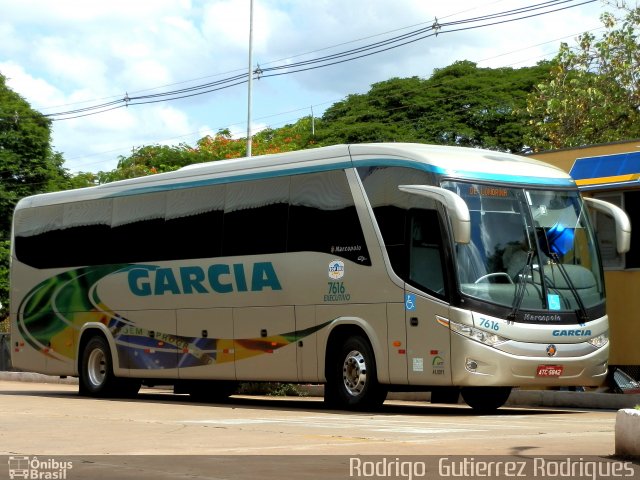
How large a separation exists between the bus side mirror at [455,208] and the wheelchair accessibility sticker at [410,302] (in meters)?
1.19

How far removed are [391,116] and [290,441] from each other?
182ft

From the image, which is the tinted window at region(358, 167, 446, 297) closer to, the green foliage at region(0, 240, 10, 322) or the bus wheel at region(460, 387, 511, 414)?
the bus wheel at region(460, 387, 511, 414)

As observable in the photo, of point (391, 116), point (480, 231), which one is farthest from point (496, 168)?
point (391, 116)

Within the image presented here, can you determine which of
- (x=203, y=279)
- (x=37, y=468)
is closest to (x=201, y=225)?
(x=203, y=279)

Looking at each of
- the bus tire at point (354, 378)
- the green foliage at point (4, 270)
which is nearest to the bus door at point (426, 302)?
the bus tire at point (354, 378)

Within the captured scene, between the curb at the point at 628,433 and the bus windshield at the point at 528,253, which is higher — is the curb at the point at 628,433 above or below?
below

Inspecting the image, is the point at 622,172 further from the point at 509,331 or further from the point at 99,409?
the point at 99,409

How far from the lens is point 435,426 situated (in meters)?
15.2

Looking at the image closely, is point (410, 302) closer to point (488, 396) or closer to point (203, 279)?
point (488, 396)

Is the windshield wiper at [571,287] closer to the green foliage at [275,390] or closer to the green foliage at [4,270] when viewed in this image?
the green foliage at [275,390]

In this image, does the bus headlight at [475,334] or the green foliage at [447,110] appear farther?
the green foliage at [447,110]

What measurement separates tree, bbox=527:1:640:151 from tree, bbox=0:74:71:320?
28.3m

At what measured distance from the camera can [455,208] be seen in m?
16.7

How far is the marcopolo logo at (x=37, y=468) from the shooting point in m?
9.69
